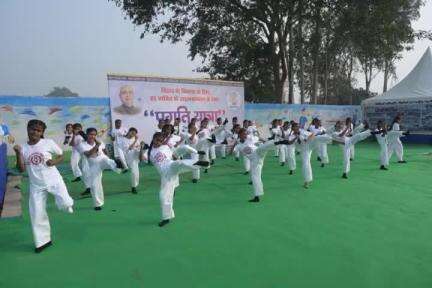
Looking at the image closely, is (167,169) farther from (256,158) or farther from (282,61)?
(282,61)

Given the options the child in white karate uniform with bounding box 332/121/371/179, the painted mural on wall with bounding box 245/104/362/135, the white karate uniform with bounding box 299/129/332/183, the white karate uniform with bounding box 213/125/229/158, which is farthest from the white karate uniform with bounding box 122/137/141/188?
the painted mural on wall with bounding box 245/104/362/135

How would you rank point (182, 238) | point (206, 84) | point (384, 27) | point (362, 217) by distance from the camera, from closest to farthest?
point (182, 238) < point (362, 217) < point (206, 84) < point (384, 27)

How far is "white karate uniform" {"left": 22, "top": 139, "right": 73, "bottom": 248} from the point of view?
4551mm

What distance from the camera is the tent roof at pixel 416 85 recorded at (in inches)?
762

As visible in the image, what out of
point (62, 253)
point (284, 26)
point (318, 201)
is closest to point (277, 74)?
point (284, 26)

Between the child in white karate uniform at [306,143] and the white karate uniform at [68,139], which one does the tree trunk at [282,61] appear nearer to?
the child in white karate uniform at [306,143]

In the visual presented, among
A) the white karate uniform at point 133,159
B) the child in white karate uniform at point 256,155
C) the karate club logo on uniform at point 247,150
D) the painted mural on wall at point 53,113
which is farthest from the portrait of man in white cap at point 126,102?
the karate club logo on uniform at point 247,150

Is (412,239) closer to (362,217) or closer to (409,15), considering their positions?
(362,217)

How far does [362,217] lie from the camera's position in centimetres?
565

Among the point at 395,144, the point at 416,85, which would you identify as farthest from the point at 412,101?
the point at 395,144

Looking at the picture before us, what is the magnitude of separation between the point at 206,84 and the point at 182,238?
1024cm

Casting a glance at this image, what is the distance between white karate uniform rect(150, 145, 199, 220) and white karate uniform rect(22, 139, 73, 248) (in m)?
1.47

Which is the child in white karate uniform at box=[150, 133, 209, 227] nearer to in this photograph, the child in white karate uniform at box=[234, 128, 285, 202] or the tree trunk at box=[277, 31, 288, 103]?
the child in white karate uniform at box=[234, 128, 285, 202]

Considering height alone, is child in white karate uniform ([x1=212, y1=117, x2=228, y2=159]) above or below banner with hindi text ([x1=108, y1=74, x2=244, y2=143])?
below
